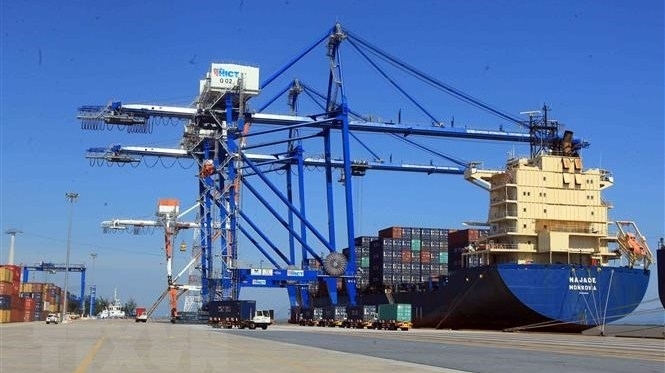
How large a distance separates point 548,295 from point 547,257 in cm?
371

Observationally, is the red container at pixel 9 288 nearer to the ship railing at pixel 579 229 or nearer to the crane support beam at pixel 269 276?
the crane support beam at pixel 269 276

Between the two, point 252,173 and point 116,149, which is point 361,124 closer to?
point 252,173

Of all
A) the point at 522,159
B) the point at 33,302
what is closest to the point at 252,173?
the point at 522,159

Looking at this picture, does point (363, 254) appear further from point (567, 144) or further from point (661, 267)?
point (661, 267)

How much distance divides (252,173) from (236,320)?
15.7 metres

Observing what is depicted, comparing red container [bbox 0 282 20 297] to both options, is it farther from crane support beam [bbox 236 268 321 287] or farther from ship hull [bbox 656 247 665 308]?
ship hull [bbox 656 247 665 308]

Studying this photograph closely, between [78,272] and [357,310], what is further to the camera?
[78,272]

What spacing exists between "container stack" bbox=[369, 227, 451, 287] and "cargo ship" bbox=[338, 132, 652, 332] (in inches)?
583

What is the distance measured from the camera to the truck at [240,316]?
48.6 m

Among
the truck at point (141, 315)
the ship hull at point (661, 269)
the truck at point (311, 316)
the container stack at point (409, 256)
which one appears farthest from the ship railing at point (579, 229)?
the truck at point (141, 315)

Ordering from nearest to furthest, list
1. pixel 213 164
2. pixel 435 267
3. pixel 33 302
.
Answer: pixel 213 164 < pixel 435 267 < pixel 33 302


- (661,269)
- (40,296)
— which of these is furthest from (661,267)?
(40,296)

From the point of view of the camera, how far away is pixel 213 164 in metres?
60.5

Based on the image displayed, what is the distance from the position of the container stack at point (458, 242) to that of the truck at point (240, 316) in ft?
52.2
